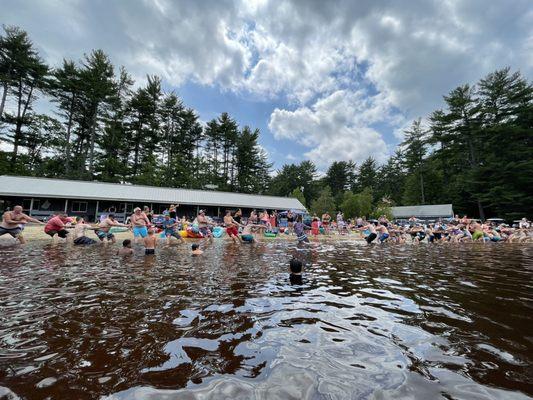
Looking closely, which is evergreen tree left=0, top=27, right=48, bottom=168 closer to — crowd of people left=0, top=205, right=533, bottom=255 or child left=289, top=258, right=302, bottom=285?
crowd of people left=0, top=205, right=533, bottom=255

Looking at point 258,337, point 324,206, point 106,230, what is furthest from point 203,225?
point 324,206

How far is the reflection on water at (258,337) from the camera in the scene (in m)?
2.06

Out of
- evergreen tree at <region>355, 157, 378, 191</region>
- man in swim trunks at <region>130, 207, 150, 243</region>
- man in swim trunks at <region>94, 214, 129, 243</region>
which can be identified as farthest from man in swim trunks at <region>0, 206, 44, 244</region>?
evergreen tree at <region>355, 157, 378, 191</region>

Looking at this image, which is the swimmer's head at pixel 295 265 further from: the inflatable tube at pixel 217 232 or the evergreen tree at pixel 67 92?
the evergreen tree at pixel 67 92

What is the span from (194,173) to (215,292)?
45367 mm

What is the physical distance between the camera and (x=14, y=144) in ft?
115

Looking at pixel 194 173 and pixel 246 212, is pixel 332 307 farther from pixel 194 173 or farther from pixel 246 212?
pixel 194 173

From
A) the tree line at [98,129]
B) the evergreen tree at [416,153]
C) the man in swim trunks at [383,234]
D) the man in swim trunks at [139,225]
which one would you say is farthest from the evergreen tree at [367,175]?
the man in swim trunks at [139,225]

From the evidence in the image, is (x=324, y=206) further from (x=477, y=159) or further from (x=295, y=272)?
(x=295, y=272)

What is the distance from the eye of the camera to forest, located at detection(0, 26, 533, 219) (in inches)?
1404

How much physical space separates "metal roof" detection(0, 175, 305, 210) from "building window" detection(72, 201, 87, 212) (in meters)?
1.18

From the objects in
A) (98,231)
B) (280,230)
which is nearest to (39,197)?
(98,231)

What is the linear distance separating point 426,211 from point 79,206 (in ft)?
164

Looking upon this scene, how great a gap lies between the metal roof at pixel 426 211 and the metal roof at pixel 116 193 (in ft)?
80.3
